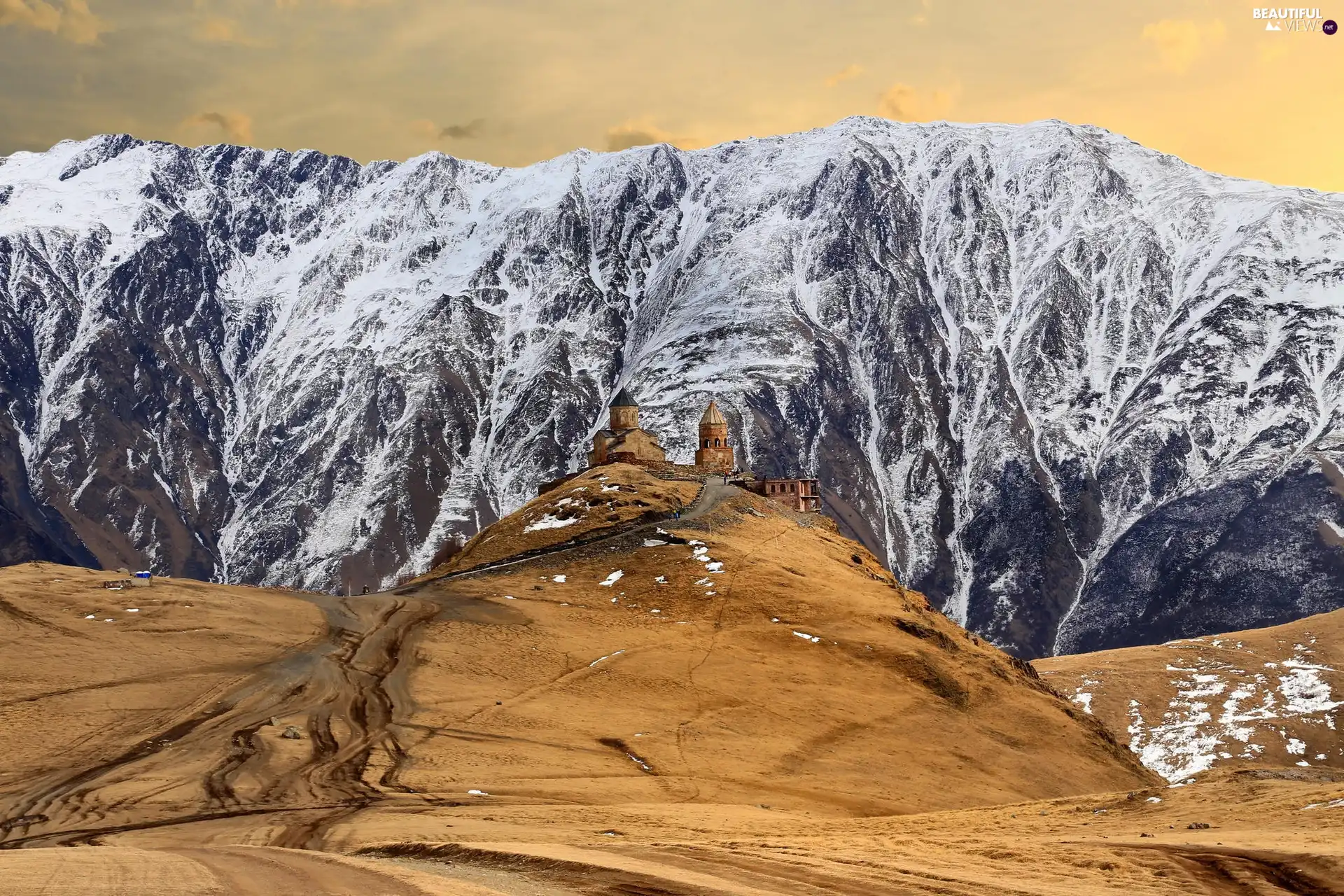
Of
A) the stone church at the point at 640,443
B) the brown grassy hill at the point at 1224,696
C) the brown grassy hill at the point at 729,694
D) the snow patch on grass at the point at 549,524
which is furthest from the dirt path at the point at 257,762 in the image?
the stone church at the point at 640,443

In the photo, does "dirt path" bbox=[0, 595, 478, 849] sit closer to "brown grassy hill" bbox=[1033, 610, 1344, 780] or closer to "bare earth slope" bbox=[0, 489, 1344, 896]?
"bare earth slope" bbox=[0, 489, 1344, 896]

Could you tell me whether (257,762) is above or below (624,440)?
below

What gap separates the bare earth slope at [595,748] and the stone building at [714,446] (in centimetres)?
3482

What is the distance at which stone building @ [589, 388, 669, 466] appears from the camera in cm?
16250

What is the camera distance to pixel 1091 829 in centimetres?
4925

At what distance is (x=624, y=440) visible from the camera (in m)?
167

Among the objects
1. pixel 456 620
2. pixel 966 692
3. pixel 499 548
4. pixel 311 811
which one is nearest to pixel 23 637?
pixel 456 620

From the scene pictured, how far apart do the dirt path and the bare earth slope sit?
8.8 inches

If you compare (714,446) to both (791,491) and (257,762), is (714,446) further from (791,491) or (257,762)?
(257,762)

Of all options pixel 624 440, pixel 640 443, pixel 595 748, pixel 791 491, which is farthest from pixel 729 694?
pixel 640 443

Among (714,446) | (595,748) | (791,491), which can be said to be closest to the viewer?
(595,748)

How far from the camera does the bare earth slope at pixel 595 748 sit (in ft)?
132

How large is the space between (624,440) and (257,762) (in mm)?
103089

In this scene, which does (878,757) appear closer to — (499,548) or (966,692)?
(966,692)
